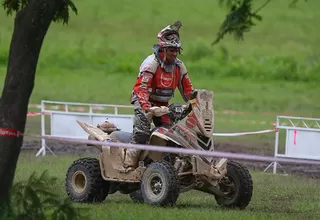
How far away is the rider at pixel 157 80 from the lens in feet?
40.5

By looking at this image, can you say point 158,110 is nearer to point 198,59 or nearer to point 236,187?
point 236,187

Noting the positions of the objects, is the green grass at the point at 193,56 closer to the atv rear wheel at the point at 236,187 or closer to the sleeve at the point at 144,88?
the atv rear wheel at the point at 236,187

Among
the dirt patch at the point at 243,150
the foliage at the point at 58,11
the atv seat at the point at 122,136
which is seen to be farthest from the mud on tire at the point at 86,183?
the dirt patch at the point at 243,150

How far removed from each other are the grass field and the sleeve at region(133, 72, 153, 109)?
6.86 m

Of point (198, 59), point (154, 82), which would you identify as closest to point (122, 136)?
point (154, 82)

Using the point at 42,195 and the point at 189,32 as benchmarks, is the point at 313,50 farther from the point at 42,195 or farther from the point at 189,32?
the point at 42,195

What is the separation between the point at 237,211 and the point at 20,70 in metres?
3.53

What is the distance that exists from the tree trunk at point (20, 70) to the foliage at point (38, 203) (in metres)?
0.23

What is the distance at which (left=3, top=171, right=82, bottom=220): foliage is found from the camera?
9.60m

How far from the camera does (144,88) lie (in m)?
12.3

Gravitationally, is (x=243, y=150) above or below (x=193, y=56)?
below

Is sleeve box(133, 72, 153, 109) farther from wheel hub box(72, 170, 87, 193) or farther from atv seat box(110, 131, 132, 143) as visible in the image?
wheel hub box(72, 170, 87, 193)

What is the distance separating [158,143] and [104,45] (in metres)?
28.8

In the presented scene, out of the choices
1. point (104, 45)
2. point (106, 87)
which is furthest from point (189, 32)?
point (106, 87)
